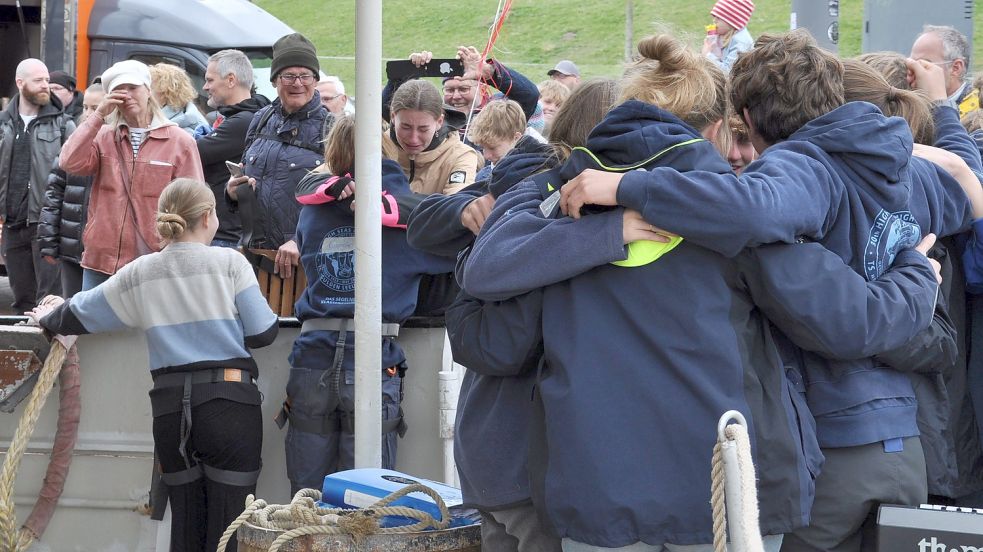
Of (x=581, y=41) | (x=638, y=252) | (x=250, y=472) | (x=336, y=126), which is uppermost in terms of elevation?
(x=581, y=41)

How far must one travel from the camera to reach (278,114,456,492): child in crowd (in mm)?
4359

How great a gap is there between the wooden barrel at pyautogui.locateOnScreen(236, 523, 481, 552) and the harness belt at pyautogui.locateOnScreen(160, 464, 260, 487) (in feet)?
4.11

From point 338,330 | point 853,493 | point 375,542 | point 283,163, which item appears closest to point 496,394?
point 375,542

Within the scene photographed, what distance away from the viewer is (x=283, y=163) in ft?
20.1

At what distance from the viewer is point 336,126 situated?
4.61 m

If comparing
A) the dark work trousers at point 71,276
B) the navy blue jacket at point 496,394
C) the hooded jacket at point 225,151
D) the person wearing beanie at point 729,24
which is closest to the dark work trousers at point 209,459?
the navy blue jacket at point 496,394

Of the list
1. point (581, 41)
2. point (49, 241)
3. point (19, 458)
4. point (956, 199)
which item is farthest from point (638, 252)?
point (581, 41)

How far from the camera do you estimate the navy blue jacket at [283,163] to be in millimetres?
6113

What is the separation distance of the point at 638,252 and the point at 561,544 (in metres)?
0.66

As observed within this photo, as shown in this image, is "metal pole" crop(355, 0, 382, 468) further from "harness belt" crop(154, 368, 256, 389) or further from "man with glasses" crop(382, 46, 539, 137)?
"man with glasses" crop(382, 46, 539, 137)

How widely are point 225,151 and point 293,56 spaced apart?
1.08m

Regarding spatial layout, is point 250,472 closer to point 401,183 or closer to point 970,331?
point 401,183

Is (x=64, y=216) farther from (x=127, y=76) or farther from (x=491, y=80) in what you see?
(x=491, y=80)

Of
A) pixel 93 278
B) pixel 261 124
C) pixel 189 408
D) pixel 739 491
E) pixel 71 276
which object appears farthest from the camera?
pixel 71 276
